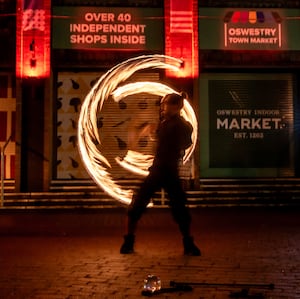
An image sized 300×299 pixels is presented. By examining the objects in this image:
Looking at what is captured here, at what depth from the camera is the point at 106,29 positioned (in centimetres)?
1417

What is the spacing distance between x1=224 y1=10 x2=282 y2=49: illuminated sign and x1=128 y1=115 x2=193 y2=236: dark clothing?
755 cm

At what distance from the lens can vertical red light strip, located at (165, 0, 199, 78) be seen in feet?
46.2

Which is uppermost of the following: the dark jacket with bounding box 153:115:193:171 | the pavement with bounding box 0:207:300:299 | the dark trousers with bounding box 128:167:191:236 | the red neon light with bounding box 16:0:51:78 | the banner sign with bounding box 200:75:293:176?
the red neon light with bounding box 16:0:51:78

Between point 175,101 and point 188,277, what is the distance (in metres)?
2.28

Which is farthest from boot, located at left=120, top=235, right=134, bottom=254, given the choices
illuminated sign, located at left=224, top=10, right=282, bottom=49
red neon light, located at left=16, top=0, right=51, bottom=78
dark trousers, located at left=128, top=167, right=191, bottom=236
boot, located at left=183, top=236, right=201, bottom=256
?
illuminated sign, located at left=224, top=10, right=282, bottom=49

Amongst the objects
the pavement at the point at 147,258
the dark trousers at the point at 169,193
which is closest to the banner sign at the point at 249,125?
the pavement at the point at 147,258

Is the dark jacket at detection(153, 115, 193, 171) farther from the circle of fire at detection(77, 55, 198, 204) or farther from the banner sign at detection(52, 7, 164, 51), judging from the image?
the banner sign at detection(52, 7, 164, 51)

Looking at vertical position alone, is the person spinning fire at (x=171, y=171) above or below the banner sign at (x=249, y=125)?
below

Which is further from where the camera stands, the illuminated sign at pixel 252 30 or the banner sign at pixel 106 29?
the illuminated sign at pixel 252 30

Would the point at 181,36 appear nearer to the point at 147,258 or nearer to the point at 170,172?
the point at 170,172

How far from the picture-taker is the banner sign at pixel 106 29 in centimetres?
1414

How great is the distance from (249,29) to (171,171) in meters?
8.17

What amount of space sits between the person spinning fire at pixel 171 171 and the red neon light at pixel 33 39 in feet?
22.9

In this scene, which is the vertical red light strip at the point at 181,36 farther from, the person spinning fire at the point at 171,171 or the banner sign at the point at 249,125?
the person spinning fire at the point at 171,171
